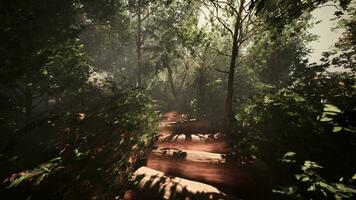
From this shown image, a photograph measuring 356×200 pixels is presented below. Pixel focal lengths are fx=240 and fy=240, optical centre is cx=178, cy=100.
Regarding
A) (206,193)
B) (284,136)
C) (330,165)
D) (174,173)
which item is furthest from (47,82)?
(330,165)

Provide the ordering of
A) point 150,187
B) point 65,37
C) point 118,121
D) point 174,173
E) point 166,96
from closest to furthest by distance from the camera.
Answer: point 150,187 → point 174,173 → point 118,121 → point 65,37 → point 166,96

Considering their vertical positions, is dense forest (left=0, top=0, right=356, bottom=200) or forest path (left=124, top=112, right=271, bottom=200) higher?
dense forest (left=0, top=0, right=356, bottom=200)

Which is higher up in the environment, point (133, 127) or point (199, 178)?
point (133, 127)

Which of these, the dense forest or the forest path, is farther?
the forest path

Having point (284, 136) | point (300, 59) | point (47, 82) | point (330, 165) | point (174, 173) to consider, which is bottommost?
point (174, 173)

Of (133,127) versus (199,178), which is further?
(133,127)

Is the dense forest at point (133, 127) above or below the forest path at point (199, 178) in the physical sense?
above

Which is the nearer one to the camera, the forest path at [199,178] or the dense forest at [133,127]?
the dense forest at [133,127]

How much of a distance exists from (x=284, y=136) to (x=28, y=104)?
11.4m

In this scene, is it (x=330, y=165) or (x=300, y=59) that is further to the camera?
(x=300, y=59)

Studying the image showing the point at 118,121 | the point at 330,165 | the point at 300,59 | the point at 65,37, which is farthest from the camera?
the point at 300,59

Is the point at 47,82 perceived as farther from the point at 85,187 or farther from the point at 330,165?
the point at 330,165

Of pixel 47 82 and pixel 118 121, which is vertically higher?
pixel 47 82

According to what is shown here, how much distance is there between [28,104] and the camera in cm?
1163
